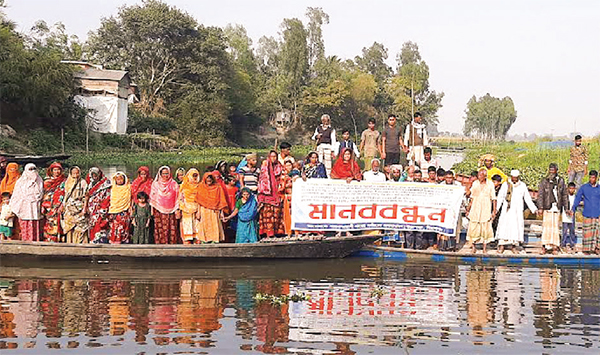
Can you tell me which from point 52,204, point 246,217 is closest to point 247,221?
point 246,217

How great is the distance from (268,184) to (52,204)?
11.0 ft

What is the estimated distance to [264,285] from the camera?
32.0 ft

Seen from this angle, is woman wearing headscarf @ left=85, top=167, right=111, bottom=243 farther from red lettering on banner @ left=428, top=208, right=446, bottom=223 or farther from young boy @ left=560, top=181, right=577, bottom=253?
young boy @ left=560, top=181, right=577, bottom=253

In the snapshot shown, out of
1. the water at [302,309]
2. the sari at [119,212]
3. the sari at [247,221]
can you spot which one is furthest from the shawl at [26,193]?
the sari at [247,221]

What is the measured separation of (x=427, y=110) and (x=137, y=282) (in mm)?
81382

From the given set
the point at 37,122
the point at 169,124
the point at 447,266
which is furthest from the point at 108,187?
the point at 169,124

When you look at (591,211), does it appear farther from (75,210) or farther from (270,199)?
(75,210)

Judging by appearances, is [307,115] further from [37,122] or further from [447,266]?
[447,266]

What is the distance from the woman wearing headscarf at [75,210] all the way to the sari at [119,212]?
417 mm

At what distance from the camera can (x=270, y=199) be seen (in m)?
11.1

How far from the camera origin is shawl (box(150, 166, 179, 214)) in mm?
10789

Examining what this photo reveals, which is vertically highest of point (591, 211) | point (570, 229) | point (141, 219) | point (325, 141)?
point (325, 141)

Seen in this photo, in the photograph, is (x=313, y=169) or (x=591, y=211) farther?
(x=313, y=169)

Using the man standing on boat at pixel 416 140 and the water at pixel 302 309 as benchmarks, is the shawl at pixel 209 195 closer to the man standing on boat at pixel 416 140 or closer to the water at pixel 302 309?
the water at pixel 302 309
